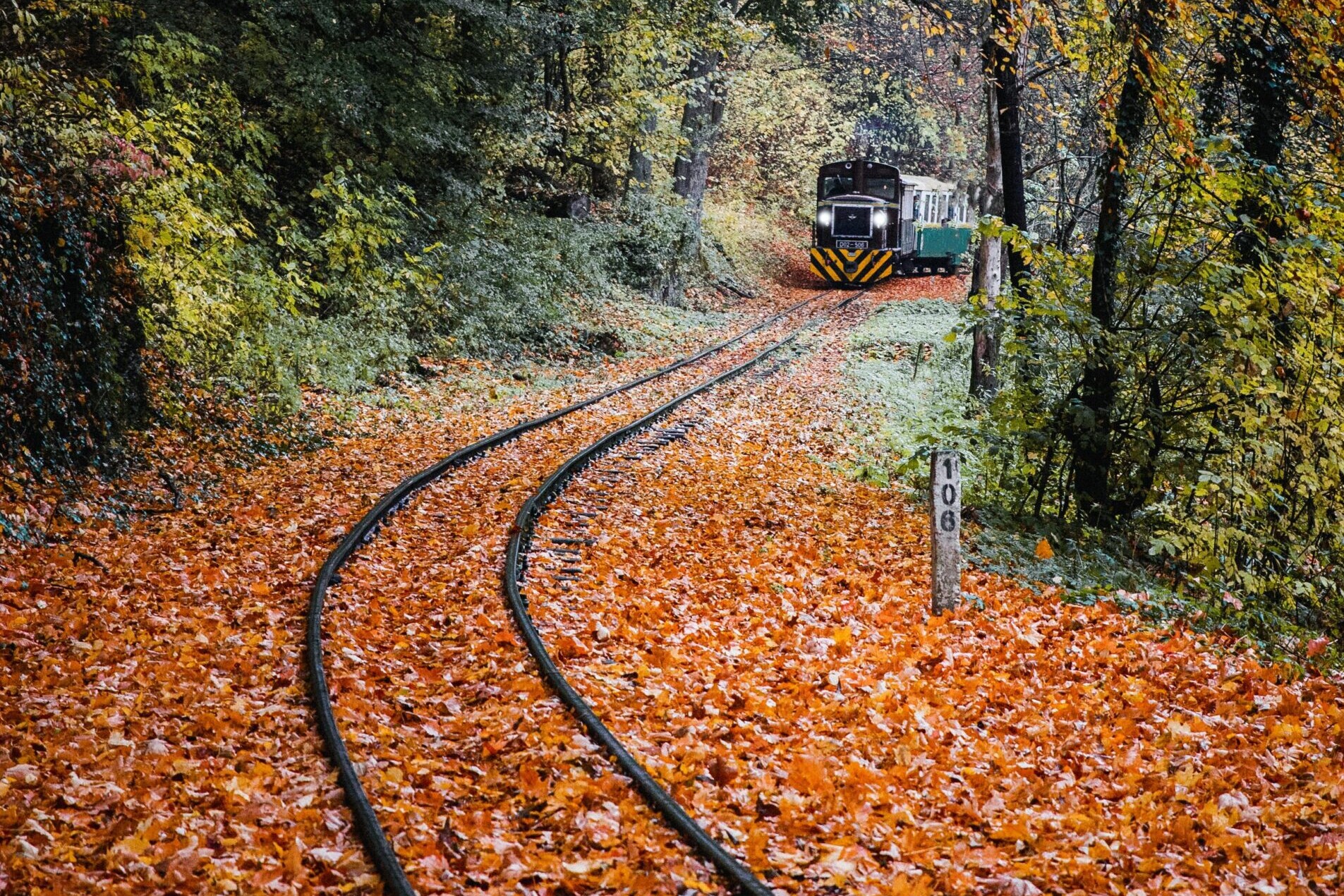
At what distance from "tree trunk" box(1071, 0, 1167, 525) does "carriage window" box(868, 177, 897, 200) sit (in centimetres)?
2478

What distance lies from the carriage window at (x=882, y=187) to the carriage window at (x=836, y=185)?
612 mm

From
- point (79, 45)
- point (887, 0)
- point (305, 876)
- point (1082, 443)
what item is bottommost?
point (305, 876)

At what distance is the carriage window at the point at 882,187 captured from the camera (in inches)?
1309

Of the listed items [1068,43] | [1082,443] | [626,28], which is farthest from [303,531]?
[626,28]

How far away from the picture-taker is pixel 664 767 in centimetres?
495

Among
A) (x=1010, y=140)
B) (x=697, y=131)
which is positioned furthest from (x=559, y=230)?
(x=1010, y=140)

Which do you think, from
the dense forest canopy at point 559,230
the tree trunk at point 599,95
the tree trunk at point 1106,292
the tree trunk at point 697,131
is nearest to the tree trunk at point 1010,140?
the dense forest canopy at point 559,230

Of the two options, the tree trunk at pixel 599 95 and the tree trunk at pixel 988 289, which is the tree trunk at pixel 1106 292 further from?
the tree trunk at pixel 599 95

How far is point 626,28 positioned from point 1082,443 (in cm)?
1472

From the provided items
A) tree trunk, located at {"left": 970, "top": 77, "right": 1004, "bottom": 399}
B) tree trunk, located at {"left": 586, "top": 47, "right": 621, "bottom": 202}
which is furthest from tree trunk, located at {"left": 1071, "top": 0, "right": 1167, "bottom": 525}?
tree trunk, located at {"left": 586, "top": 47, "right": 621, "bottom": 202}

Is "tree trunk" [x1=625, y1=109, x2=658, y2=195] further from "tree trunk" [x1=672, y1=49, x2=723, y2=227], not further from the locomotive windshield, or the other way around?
the locomotive windshield

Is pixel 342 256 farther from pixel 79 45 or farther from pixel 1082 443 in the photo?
pixel 1082 443

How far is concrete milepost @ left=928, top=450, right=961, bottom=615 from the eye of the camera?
7246mm

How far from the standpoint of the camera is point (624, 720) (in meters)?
5.47
